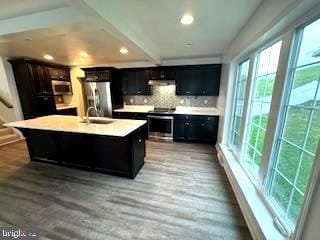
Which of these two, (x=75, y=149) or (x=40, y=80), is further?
(x=40, y=80)

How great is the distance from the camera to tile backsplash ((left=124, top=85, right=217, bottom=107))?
15.9 ft

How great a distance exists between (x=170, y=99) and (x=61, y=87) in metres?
3.97

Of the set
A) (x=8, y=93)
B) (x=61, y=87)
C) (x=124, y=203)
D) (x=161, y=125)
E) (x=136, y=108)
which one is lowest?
(x=124, y=203)

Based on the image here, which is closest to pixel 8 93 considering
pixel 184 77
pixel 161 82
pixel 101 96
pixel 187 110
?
pixel 101 96

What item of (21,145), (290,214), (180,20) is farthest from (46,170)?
(290,214)

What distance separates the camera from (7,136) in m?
4.61

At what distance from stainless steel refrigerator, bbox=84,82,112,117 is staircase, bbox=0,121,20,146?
252 cm

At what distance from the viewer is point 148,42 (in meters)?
3.08

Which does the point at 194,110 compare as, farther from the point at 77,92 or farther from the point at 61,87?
the point at 61,87

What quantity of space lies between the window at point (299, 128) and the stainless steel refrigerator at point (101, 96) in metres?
4.63

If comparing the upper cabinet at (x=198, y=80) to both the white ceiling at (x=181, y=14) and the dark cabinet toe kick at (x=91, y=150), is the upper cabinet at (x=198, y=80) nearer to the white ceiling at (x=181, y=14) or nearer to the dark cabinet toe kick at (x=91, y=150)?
the white ceiling at (x=181, y=14)

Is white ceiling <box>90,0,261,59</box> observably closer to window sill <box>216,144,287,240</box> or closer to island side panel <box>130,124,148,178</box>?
island side panel <box>130,124,148,178</box>

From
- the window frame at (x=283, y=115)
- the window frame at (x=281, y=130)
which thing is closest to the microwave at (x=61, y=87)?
the window frame at (x=281, y=130)

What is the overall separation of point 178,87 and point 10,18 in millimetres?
3764
